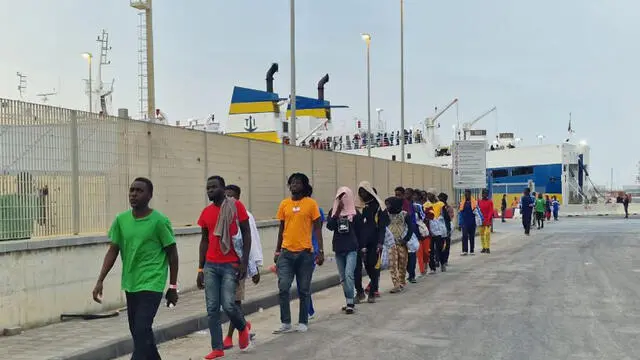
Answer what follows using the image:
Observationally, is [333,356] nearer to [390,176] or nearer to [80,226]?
[80,226]

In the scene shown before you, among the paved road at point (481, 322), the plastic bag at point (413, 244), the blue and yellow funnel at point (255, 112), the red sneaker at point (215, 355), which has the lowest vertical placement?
the paved road at point (481, 322)

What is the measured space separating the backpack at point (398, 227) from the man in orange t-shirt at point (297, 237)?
13.1ft

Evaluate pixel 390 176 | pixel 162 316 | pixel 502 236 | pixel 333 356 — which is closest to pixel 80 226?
pixel 162 316

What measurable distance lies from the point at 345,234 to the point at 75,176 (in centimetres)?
366

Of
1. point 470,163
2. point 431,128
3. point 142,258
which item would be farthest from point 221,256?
point 431,128

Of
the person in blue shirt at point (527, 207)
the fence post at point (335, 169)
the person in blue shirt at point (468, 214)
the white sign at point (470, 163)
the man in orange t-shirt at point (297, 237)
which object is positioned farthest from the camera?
the white sign at point (470, 163)

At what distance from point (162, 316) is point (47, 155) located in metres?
2.47

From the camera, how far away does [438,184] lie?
33438 mm

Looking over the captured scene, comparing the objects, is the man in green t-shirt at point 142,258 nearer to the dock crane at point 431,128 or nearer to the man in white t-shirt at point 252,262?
the man in white t-shirt at point 252,262

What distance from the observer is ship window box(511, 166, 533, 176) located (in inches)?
2449

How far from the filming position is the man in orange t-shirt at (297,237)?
8680mm

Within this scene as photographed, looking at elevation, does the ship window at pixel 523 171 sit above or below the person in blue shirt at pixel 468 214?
above

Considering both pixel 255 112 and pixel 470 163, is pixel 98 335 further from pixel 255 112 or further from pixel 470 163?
pixel 255 112

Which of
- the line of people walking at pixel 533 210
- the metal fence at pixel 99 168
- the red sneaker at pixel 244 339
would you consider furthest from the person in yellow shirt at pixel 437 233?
the line of people walking at pixel 533 210
